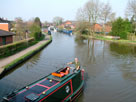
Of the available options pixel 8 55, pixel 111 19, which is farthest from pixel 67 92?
pixel 111 19

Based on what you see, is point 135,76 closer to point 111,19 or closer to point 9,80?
point 9,80

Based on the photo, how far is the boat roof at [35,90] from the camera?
5504 mm

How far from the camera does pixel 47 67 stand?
14.0 meters

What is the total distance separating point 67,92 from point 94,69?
22.3 ft

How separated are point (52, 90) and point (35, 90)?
0.77 meters

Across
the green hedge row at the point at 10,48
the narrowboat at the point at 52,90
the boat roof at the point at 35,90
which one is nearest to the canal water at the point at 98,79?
the narrowboat at the point at 52,90

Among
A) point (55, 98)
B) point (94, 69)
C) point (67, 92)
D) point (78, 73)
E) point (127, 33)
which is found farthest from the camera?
point (127, 33)

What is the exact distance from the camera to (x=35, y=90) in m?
6.31

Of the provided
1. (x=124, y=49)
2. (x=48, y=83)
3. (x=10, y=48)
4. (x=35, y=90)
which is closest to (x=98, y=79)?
(x=48, y=83)

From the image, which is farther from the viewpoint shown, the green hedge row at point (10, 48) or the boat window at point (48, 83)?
the green hedge row at point (10, 48)

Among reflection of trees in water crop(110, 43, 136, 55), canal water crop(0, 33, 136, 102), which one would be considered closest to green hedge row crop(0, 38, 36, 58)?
canal water crop(0, 33, 136, 102)

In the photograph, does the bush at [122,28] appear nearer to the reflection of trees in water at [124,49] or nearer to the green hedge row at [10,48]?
the reflection of trees in water at [124,49]

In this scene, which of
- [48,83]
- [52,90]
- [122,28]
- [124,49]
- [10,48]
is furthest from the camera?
[122,28]

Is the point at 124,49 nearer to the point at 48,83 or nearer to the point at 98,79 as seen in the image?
the point at 98,79
